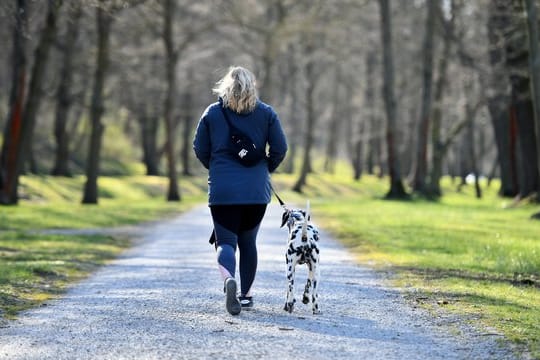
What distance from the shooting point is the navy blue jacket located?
8.52m

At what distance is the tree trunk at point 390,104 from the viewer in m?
35.0

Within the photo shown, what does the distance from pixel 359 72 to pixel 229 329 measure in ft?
199

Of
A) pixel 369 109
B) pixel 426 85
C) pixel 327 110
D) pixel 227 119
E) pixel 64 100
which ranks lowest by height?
pixel 227 119

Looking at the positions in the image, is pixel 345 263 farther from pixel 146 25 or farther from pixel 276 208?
pixel 146 25

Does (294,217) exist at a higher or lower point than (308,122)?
lower

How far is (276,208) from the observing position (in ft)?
104

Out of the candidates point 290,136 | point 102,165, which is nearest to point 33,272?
point 102,165

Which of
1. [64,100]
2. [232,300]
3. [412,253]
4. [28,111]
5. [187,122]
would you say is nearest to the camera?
[232,300]

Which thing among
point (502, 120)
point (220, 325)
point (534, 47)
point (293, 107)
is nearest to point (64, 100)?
point (502, 120)

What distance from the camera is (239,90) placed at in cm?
848

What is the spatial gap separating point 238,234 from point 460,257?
646cm

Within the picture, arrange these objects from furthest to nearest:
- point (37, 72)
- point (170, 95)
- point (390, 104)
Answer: point (170, 95)
point (390, 104)
point (37, 72)

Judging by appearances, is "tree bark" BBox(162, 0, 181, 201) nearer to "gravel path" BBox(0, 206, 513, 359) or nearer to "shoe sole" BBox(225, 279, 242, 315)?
"gravel path" BBox(0, 206, 513, 359)

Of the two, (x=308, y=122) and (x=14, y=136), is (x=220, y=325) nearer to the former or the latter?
(x=14, y=136)
